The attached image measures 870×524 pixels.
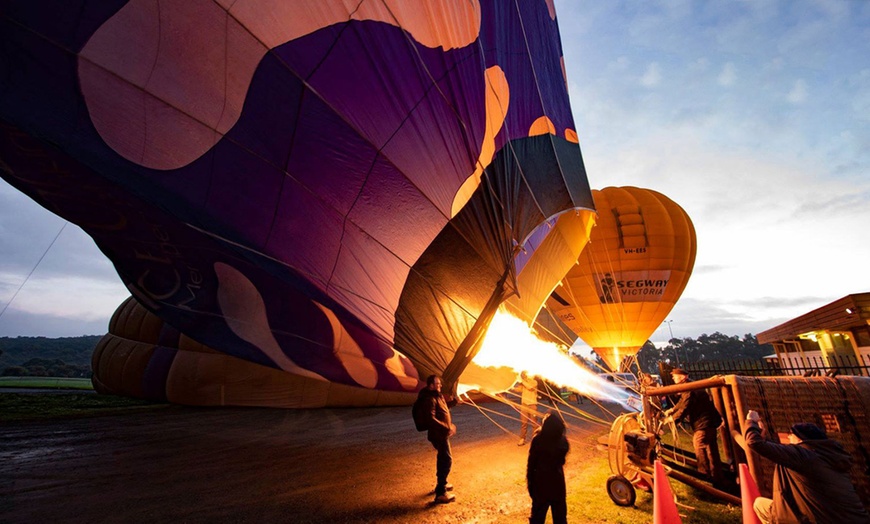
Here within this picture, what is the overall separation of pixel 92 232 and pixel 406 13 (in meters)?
5.50

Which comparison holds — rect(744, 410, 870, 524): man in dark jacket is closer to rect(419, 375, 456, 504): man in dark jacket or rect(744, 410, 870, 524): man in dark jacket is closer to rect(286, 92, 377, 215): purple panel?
rect(419, 375, 456, 504): man in dark jacket

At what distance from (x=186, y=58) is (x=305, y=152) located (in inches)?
44.7

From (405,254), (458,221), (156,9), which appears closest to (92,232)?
(156,9)

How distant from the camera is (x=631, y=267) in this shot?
1251cm

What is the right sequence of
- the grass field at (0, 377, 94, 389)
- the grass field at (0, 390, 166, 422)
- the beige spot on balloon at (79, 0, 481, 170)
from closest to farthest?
the beige spot on balloon at (79, 0, 481, 170) → the grass field at (0, 390, 166, 422) → the grass field at (0, 377, 94, 389)

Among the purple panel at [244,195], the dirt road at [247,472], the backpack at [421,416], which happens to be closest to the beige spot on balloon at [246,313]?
→ the purple panel at [244,195]

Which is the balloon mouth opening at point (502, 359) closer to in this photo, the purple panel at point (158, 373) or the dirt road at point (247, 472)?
the dirt road at point (247, 472)

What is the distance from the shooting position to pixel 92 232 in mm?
5266

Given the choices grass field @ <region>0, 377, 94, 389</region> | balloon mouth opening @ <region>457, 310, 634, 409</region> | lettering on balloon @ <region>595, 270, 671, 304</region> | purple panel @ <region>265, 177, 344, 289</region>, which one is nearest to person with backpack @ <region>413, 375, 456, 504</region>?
balloon mouth opening @ <region>457, 310, 634, 409</region>

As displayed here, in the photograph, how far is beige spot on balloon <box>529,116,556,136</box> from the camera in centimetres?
553

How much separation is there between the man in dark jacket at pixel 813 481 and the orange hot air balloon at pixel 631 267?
1006 cm

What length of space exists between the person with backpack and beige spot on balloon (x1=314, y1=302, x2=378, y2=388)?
3.90 ft

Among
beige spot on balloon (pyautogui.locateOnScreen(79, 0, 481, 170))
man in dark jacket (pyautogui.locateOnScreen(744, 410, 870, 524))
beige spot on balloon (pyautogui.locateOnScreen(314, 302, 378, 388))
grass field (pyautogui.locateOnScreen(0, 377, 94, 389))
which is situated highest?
beige spot on balloon (pyautogui.locateOnScreen(79, 0, 481, 170))

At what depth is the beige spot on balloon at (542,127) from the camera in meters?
5.53
